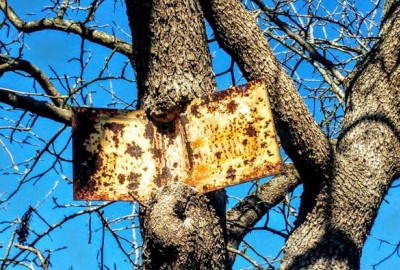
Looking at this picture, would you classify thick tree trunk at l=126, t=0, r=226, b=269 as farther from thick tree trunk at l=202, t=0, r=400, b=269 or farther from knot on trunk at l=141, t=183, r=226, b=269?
thick tree trunk at l=202, t=0, r=400, b=269

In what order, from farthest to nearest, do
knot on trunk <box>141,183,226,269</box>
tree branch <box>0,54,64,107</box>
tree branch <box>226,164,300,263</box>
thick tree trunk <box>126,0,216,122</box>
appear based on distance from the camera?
1. tree branch <box>226,164,300,263</box>
2. tree branch <box>0,54,64,107</box>
3. thick tree trunk <box>126,0,216,122</box>
4. knot on trunk <box>141,183,226,269</box>

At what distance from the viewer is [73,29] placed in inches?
121

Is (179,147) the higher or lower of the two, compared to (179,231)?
higher

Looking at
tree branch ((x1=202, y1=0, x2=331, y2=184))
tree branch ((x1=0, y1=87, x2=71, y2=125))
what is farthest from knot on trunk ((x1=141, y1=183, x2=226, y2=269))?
tree branch ((x1=0, y1=87, x2=71, y2=125))

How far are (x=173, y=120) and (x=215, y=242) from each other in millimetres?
337

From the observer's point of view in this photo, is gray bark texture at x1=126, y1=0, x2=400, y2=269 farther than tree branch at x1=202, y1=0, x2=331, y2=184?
No

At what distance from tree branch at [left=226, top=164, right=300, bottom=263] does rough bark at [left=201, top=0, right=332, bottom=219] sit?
853 millimetres

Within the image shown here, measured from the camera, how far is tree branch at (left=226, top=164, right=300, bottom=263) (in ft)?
9.40

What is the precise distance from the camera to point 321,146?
2.15 m

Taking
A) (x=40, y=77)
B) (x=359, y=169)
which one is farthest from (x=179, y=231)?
(x=40, y=77)

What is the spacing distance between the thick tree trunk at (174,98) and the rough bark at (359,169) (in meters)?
0.68

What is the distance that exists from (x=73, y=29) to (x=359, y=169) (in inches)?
64.7

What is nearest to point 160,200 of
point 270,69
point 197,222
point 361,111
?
point 197,222

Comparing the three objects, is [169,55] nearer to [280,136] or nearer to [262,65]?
[262,65]
